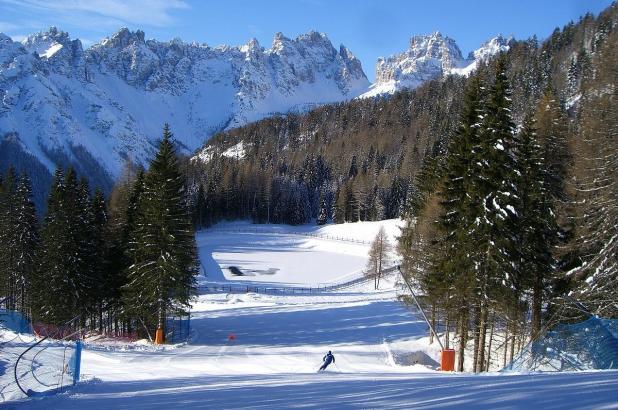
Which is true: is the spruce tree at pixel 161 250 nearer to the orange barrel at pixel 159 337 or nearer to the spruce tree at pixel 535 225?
the orange barrel at pixel 159 337

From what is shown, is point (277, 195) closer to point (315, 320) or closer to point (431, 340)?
point (315, 320)

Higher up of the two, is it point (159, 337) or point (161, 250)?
point (161, 250)

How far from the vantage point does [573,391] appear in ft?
23.3

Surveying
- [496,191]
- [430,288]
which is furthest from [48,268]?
[496,191]

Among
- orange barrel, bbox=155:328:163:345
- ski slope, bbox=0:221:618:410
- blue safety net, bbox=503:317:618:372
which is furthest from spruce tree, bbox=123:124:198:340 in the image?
blue safety net, bbox=503:317:618:372

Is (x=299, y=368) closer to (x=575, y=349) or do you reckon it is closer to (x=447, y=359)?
(x=447, y=359)

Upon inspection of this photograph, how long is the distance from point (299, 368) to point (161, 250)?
12.4 metres

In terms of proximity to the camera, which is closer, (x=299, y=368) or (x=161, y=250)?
(x=299, y=368)

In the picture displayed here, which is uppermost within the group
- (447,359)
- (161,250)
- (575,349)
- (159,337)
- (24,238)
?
(24,238)

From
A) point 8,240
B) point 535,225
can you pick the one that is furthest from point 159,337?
point 535,225

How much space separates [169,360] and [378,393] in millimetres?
14705

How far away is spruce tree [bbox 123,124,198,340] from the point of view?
2902cm

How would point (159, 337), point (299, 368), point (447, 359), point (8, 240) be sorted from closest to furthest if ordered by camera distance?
point (447, 359), point (299, 368), point (159, 337), point (8, 240)

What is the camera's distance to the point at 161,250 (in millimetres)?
29547
